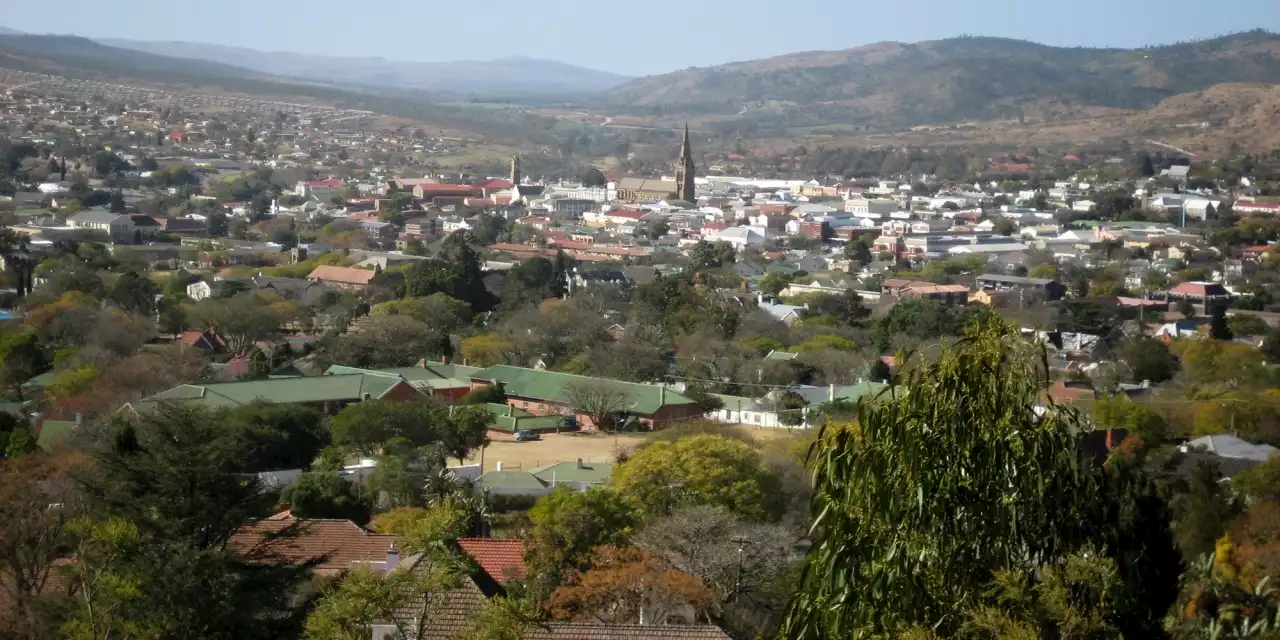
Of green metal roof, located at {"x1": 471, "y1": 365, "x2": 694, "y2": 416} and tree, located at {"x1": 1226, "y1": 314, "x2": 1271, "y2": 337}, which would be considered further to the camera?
tree, located at {"x1": 1226, "y1": 314, "x2": 1271, "y2": 337}

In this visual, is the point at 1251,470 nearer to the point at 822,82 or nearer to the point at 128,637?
the point at 128,637

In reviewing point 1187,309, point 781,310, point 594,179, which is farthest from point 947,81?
point 781,310

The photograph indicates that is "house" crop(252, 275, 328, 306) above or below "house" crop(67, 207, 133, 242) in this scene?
above

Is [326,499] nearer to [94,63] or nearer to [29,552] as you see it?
[29,552]

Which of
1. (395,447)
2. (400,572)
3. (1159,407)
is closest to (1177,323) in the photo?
(1159,407)

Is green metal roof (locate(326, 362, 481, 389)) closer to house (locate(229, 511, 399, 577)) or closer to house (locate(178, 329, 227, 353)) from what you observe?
house (locate(178, 329, 227, 353))

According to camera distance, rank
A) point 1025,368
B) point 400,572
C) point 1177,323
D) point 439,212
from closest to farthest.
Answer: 1. point 1025,368
2. point 400,572
3. point 1177,323
4. point 439,212

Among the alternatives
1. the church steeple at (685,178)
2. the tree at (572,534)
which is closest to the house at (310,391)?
the tree at (572,534)

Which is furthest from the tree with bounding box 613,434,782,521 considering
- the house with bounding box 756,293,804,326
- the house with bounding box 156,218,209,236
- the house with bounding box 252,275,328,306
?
the house with bounding box 156,218,209,236
